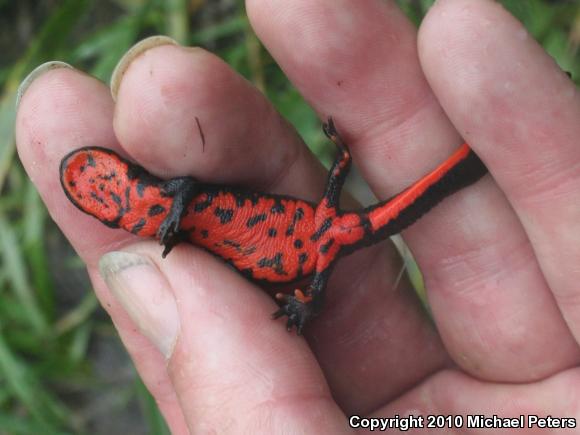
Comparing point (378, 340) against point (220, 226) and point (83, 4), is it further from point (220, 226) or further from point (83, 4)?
point (83, 4)

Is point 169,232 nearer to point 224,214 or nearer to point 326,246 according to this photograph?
point 224,214

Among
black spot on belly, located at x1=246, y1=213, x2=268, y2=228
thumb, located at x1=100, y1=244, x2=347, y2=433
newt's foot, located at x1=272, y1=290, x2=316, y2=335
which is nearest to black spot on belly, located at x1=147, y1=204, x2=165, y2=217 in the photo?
thumb, located at x1=100, y1=244, x2=347, y2=433

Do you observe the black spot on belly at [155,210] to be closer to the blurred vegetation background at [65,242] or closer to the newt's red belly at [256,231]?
the newt's red belly at [256,231]

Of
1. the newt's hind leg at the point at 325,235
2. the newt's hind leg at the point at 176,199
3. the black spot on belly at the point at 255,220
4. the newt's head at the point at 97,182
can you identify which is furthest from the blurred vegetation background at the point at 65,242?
the newt's head at the point at 97,182

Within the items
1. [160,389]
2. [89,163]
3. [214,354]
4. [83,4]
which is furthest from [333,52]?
[83,4]

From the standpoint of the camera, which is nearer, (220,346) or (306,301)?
(220,346)

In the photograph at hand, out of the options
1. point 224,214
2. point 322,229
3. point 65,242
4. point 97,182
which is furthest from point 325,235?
point 65,242
